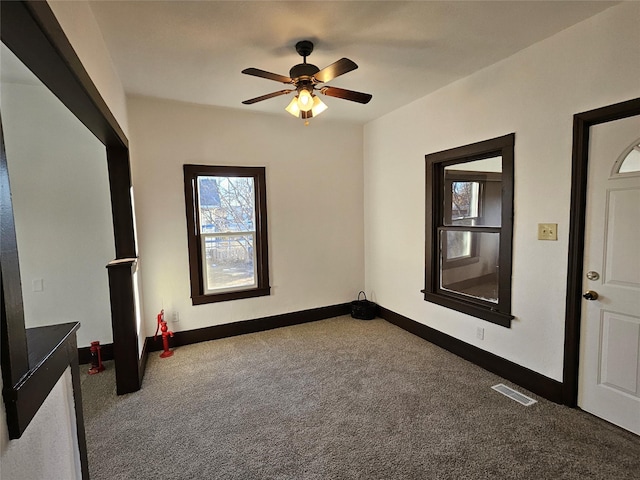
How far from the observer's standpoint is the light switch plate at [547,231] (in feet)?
8.17

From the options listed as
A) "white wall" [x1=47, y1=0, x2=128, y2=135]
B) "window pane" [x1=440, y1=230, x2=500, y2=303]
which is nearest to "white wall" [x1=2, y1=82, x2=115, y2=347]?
"white wall" [x1=47, y1=0, x2=128, y2=135]

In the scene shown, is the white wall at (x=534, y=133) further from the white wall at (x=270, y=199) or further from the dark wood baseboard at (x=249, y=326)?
the dark wood baseboard at (x=249, y=326)

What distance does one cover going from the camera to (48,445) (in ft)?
3.67

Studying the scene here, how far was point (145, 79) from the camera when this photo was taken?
3.00 meters

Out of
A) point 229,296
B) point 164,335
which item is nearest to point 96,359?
point 164,335

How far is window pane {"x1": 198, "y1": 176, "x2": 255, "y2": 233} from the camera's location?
3908 millimetres

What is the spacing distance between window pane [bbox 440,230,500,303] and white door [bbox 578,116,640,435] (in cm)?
77

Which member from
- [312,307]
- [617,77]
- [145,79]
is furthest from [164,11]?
[312,307]

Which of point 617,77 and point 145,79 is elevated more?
point 145,79

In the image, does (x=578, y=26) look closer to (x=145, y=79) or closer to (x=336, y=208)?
(x=336, y=208)

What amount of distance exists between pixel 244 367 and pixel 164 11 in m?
2.90

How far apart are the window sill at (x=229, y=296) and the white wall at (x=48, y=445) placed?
243 cm

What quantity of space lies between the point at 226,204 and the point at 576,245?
135 inches

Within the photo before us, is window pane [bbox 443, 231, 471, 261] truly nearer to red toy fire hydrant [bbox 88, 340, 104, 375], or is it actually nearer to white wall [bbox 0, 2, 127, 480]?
white wall [bbox 0, 2, 127, 480]
